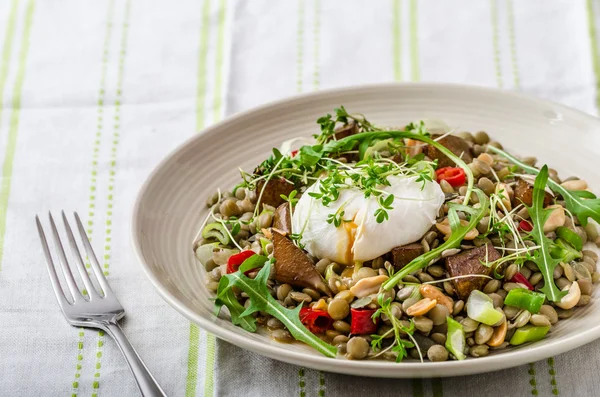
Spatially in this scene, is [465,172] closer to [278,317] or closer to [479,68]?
[278,317]

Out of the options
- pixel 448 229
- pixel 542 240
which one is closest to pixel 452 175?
pixel 448 229

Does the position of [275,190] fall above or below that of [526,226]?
above

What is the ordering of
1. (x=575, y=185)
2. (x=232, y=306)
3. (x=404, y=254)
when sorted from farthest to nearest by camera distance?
(x=575, y=185) → (x=404, y=254) → (x=232, y=306)

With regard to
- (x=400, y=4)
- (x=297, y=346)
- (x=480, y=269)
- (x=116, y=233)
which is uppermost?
(x=400, y=4)

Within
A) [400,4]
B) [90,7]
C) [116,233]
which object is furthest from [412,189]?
[90,7]

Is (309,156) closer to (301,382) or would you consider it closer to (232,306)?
(232,306)

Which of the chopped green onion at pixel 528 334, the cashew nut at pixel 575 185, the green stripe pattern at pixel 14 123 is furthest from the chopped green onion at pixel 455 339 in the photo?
the green stripe pattern at pixel 14 123
